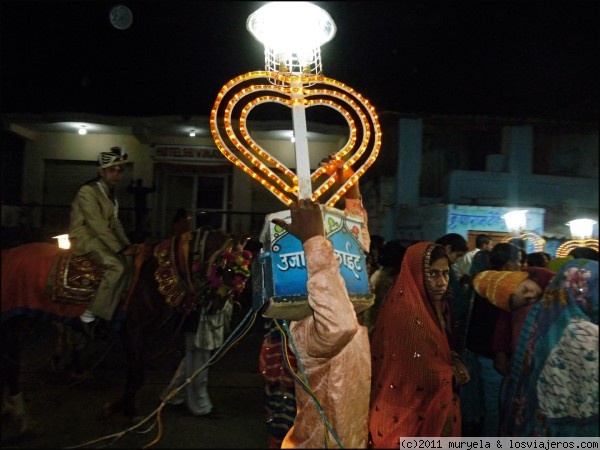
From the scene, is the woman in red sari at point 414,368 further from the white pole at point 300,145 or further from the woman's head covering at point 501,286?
the white pole at point 300,145

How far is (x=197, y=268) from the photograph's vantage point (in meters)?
4.57

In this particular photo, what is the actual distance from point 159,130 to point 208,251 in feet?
26.0

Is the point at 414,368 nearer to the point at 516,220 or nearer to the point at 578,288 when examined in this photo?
the point at 578,288

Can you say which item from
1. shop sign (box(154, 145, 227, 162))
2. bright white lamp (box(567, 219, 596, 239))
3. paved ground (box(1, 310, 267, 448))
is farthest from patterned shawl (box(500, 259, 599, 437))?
shop sign (box(154, 145, 227, 162))

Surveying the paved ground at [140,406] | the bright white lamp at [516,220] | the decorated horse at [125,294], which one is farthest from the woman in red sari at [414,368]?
the bright white lamp at [516,220]

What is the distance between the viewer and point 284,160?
39.7 feet

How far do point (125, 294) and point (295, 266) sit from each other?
3.43m

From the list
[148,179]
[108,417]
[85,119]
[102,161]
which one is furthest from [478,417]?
[85,119]

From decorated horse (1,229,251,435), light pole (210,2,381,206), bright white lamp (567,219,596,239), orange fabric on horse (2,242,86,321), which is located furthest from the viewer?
bright white lamp (567,219,596,239)

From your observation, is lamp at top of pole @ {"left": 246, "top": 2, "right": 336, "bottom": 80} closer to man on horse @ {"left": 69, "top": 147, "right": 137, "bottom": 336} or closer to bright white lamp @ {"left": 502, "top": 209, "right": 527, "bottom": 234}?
man on horse @ {"left": 69, "top": 147, "right": 137, "bottom": 336}

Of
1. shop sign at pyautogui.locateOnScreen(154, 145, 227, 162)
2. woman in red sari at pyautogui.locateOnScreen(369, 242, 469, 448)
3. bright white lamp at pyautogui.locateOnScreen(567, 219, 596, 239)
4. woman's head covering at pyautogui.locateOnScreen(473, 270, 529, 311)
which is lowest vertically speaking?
woman in red sari at pyautogui.locateOnScreen(369, 242, 469, 448)

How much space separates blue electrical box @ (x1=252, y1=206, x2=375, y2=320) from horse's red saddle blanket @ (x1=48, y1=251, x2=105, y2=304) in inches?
126

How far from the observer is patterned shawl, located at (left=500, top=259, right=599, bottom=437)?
203 cm

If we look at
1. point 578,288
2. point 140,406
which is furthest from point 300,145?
point 140,406
